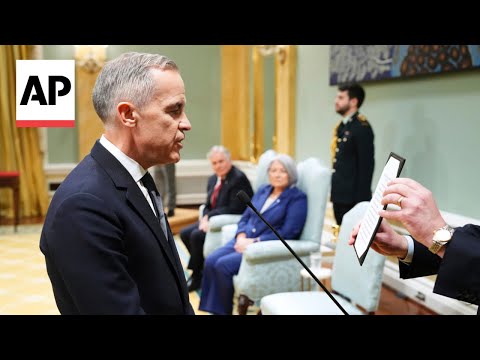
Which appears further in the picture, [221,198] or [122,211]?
[221,198]

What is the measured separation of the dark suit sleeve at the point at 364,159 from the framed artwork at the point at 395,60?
51cm

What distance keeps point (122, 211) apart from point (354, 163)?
10.3 ft

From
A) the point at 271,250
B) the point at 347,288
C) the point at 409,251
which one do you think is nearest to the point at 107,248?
the point at 409,251

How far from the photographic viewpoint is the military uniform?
3.92 metres

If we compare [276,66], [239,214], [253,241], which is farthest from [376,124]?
[276,66]

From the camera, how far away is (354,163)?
400 cm

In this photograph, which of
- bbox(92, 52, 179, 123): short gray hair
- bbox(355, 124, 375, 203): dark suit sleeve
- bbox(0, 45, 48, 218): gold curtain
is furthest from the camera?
bbox(0, 45, 48, 218): gold curtain

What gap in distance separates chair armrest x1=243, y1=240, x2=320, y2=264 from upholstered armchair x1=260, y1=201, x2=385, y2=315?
0.50 meters

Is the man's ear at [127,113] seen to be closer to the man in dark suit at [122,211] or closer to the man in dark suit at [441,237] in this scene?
the man in dark suit at [122,211]

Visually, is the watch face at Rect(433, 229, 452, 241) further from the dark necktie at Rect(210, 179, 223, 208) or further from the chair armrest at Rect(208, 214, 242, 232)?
the dark necktie at Rect(210, 179, 223, 208)

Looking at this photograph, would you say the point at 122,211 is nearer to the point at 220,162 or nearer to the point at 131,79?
the point at 131,79

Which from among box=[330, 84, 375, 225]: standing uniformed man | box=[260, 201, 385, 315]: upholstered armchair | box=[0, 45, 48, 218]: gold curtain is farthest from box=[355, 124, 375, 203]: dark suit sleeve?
box=[0, 45, 48, 218]: gold curtain

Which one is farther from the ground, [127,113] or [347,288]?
[127,113]
